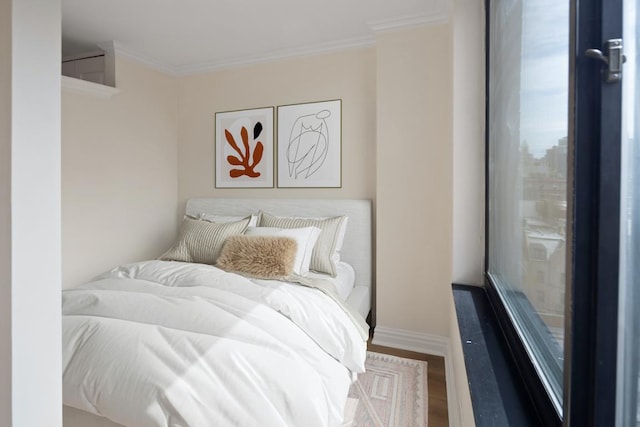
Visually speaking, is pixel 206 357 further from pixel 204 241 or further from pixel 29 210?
pixel 204 241

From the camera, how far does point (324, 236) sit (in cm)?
256

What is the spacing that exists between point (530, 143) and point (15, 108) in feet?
4.01

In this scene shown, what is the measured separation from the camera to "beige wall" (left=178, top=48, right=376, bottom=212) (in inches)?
111

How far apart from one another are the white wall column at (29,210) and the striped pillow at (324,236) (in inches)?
75.7

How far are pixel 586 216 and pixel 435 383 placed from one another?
181 centimetres

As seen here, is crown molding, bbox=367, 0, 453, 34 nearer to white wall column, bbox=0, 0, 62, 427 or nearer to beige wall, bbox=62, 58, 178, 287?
beige wall, bbox=62, 58, 178, 287

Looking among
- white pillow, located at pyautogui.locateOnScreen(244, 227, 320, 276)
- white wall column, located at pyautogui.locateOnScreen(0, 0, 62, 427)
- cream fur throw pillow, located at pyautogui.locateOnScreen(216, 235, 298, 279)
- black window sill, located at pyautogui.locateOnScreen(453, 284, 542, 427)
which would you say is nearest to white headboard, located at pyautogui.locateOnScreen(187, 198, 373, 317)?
white pillow, located at pyautogui.locateOnScreen(244, 227, 320, 276)

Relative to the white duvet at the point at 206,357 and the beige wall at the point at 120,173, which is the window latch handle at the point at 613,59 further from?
the beige wall at the point at 120,173

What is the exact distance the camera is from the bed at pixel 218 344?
1117 millimetres

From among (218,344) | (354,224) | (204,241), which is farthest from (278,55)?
(218,344)

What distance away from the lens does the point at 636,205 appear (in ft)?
1.66

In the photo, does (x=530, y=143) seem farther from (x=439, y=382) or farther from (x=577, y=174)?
(x=439, y=382)

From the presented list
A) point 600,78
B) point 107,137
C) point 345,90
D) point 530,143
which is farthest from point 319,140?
point 600,78

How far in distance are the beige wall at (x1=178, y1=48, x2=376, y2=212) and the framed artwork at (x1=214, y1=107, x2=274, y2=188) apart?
0.08 meters
